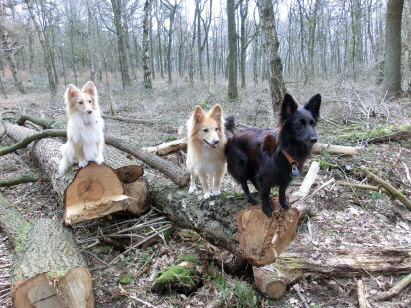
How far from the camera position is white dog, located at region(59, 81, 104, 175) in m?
4.46

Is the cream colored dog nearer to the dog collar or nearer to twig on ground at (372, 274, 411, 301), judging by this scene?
the dog collar

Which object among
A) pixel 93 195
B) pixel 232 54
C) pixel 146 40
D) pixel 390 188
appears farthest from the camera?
pixel 146 40

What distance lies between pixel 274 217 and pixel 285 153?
0.80 m

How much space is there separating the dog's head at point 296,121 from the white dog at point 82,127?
122 inches

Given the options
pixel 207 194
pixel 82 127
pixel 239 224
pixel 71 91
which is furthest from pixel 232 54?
pixel 239 224

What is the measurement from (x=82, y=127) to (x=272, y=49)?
5.30m

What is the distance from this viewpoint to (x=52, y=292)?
2.89 metres

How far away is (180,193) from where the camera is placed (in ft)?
14.9

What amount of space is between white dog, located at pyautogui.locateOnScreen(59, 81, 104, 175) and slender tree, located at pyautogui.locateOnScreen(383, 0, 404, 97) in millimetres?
10195

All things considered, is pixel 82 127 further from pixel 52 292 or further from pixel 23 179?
pixel 52 292

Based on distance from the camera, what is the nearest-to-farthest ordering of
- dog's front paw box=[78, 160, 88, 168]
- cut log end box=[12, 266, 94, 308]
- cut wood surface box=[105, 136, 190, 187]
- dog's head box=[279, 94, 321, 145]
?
cut log end box=[12, 266, 94, 308] < dog's head box=[279, 94, 321, 145] < dog's front paw box=[78, 160, 88, 168] < cut wood surface box=[105, 136, 190, 187]

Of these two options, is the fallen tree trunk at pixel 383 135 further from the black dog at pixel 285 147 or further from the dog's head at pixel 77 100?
the dog's head at pixel 77 100

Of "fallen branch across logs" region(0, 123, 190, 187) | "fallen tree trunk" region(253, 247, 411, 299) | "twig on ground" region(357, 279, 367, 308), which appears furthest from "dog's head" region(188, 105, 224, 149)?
"twig on ground" region(357, 279, 367, 308)

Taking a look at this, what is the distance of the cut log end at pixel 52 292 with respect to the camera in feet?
9.06
